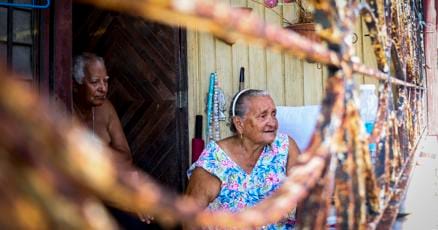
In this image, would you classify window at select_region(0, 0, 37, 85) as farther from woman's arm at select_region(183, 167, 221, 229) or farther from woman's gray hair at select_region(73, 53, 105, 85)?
woman's arm at select_region(183, 167, 221, 229)

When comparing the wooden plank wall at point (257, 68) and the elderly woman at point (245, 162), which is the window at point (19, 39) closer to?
the elderly woman at point (245, 162)

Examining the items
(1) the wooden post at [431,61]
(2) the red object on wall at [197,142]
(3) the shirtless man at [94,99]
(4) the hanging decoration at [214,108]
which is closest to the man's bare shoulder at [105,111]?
(3) the shirtless man at [94,99]

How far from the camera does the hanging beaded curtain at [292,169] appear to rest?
38 cm

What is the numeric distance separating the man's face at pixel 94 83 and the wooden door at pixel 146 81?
639 millimetres

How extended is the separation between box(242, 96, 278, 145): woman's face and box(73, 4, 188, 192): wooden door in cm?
99

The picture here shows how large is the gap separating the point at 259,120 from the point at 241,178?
11.4 inches

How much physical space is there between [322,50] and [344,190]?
0.25m

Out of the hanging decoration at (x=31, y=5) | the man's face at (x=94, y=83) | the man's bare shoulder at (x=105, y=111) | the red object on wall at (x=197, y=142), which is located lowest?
the red object on wall at (x=197, y=142)

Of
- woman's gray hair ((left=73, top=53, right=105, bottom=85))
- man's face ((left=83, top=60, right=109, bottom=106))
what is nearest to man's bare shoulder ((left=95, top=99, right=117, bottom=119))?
man's face ((left=83, top=60, right=109, bottom=106))

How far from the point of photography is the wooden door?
149 inches

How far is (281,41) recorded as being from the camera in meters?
0.69

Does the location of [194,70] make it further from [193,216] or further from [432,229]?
[193,216]

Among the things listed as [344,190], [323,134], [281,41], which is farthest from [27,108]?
[344,190]

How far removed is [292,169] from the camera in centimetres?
86
